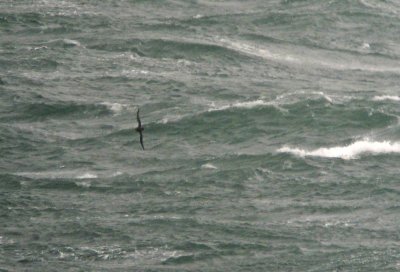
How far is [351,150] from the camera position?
483ft

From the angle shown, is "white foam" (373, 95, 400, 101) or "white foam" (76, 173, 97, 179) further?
"white foam" (373, 95, 400, 101)

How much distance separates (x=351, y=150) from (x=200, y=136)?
54.8ft

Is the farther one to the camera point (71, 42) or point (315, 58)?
point (71, 42)

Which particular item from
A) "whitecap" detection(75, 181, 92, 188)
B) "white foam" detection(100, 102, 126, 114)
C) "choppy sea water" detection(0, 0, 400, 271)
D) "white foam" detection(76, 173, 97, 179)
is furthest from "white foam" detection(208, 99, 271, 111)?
"whitecap" detection(75, 181, 92, 188)

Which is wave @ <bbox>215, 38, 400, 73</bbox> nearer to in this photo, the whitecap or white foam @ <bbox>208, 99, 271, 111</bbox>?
white foam @ <bbox>208, 99, 271, 111</bbox>

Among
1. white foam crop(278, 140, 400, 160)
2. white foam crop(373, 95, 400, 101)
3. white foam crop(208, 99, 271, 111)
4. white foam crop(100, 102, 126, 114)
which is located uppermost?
white foam crop(373, 95, 400, 101)

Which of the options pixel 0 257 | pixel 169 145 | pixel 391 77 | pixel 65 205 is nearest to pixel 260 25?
pixel 391 77

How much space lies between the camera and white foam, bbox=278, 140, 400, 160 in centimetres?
14550

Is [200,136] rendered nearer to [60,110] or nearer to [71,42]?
[60,110]

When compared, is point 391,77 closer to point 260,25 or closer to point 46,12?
point 260,25

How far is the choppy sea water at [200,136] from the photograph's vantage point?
12481 centimetres

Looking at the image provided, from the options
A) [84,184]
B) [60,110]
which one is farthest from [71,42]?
[84,184]

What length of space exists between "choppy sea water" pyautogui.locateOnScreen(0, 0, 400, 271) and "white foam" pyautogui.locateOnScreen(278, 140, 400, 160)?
33cm

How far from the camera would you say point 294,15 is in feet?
629
